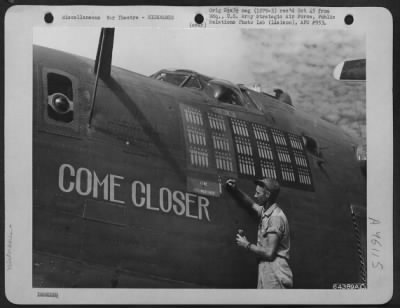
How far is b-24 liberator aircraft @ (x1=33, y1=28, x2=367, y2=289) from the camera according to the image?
3436 mm

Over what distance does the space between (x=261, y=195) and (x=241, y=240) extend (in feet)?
0.88

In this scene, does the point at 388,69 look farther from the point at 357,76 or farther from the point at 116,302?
the point at 116,302

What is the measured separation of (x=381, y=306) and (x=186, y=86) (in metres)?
1.63

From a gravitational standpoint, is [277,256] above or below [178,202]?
below

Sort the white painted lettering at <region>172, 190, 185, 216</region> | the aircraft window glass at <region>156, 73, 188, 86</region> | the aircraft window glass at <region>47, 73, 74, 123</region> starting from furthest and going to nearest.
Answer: the aircraft window glass at <region>156, 73, 188, 86</region> < the white painted lettering at <region>172, 190, 185, 216</region> < the aircraft window glass at <region>47, 73, 74, 123</region>

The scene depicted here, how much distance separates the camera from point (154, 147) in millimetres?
3496

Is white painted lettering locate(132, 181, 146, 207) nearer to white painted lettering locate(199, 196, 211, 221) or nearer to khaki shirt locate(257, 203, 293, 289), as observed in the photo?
white painted lettering locate(199, 196, 211, 221)

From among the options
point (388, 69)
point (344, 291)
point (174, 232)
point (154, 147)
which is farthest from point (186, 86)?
point (344, 291)

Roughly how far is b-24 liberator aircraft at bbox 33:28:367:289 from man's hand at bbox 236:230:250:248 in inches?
1.1

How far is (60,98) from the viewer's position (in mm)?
3418

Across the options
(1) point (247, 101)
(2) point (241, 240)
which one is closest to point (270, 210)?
(2) point (241, 240)

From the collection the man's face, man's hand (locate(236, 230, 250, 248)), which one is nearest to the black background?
the man's face

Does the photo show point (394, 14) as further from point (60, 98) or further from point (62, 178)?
point (62, 178)

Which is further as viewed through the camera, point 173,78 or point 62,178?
point 173,78
